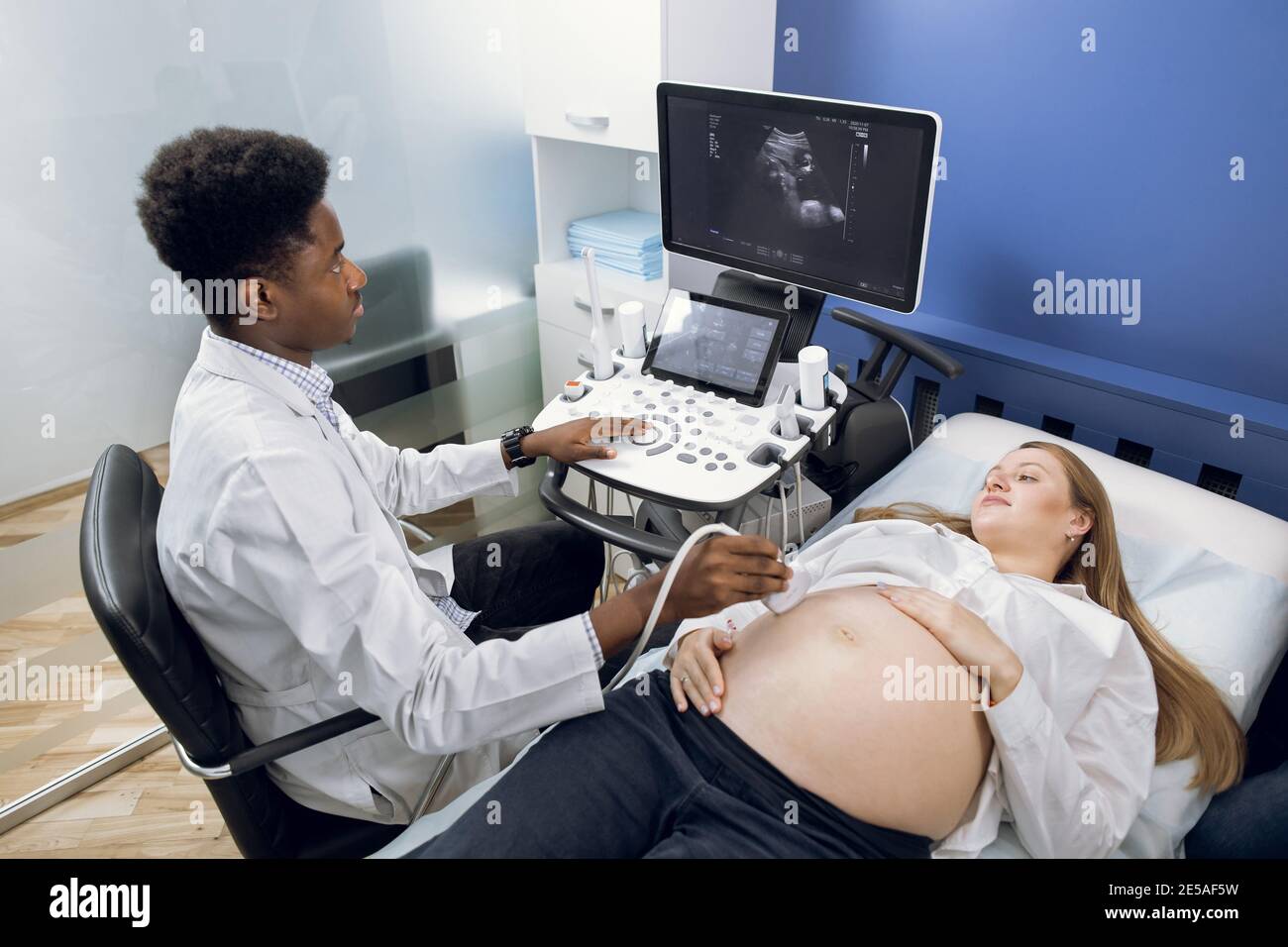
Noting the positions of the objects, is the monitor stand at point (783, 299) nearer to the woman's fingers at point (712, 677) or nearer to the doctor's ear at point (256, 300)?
the woman's fingers at point (712, 677)

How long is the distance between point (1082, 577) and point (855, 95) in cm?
122

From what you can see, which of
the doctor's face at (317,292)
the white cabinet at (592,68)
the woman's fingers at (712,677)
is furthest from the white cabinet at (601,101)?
the woman's fingers at (712,677)

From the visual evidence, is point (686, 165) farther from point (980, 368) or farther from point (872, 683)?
point (872, 683)

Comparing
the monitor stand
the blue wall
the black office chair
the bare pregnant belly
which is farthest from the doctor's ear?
the blue wall

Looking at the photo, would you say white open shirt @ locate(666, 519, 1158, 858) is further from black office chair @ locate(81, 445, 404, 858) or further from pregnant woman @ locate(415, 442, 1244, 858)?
black office chair @ locate(81, 445, 404, 858)

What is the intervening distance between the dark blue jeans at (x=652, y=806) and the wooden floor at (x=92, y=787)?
1002 mm

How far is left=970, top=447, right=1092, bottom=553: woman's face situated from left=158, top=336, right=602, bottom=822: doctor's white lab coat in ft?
2.39

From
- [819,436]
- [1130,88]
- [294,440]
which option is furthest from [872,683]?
[1130,88]

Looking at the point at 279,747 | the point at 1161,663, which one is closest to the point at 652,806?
the point at 279,747

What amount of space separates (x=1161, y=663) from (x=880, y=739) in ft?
1.69

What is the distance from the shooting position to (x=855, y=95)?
1.98m

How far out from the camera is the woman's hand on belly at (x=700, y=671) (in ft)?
3.75

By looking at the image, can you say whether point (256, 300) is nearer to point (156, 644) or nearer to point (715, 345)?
point (156, 644)

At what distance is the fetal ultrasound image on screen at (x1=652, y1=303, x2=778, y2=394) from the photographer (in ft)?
5.47
